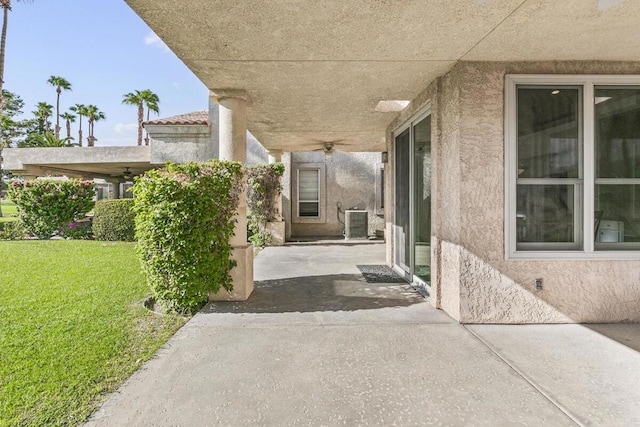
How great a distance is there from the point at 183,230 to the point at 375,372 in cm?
287

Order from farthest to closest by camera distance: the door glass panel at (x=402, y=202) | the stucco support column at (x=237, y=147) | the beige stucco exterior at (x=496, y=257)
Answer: the door glass panel at (x=402, y=202) → the stucco support column at (x=237, y=147) → the beige stucco exterior at (x=496, y=257)

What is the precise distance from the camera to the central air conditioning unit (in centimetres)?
1248

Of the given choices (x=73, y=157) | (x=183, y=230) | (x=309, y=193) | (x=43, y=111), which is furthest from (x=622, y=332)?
(x=43, y=111)

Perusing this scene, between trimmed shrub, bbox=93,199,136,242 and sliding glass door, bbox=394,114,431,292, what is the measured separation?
894 cm

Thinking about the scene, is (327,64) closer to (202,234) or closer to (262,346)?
(202,234)

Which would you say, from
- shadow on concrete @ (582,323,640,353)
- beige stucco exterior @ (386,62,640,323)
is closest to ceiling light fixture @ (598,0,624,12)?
beige stucco exterior @ (386,62,640,323)

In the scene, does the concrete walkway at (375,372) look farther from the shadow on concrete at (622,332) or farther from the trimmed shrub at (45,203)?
the trimmed shrub at (45,203)

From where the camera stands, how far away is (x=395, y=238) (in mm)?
7160

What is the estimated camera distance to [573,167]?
13.2 feet

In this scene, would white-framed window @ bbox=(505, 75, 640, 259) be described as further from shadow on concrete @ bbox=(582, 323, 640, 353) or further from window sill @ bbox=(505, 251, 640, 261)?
shadow on concrete @ bbox=(582, 323, 640, 353)

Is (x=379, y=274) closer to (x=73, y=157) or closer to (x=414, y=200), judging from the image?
(x=414, y=200)

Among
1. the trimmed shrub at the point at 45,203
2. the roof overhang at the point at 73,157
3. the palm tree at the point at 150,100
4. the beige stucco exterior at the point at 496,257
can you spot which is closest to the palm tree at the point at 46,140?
the palm tree at the point at 150,100

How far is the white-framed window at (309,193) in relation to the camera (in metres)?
13.7

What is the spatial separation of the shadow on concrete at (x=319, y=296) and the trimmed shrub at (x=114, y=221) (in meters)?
7.30
